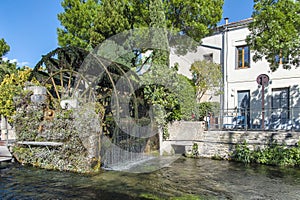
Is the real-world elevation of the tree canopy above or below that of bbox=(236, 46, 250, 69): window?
above

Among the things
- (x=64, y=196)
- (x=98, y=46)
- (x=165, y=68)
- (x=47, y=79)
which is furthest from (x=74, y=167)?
(x=98, y=46)

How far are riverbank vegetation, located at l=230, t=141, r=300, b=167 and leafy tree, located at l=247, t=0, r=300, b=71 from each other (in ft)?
9.09

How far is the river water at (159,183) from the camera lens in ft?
17.8

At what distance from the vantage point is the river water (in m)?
5.43

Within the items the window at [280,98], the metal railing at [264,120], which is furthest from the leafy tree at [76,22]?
the window at [280,98]

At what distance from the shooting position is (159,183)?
634cm

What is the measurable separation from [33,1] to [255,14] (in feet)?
35.8

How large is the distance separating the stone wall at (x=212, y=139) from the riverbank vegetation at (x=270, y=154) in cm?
15

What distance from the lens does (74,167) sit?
7223 mm

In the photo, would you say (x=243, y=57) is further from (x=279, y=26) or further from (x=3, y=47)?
(x=3, y=47)

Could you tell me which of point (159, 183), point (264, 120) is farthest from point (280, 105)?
point (159, 183)

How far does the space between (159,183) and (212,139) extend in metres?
4.19

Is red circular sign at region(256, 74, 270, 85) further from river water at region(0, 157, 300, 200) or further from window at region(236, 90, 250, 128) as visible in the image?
river water at region(0, 157, 300, 200)

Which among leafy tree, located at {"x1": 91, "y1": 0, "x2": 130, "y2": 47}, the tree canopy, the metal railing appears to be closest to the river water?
the metal railing
